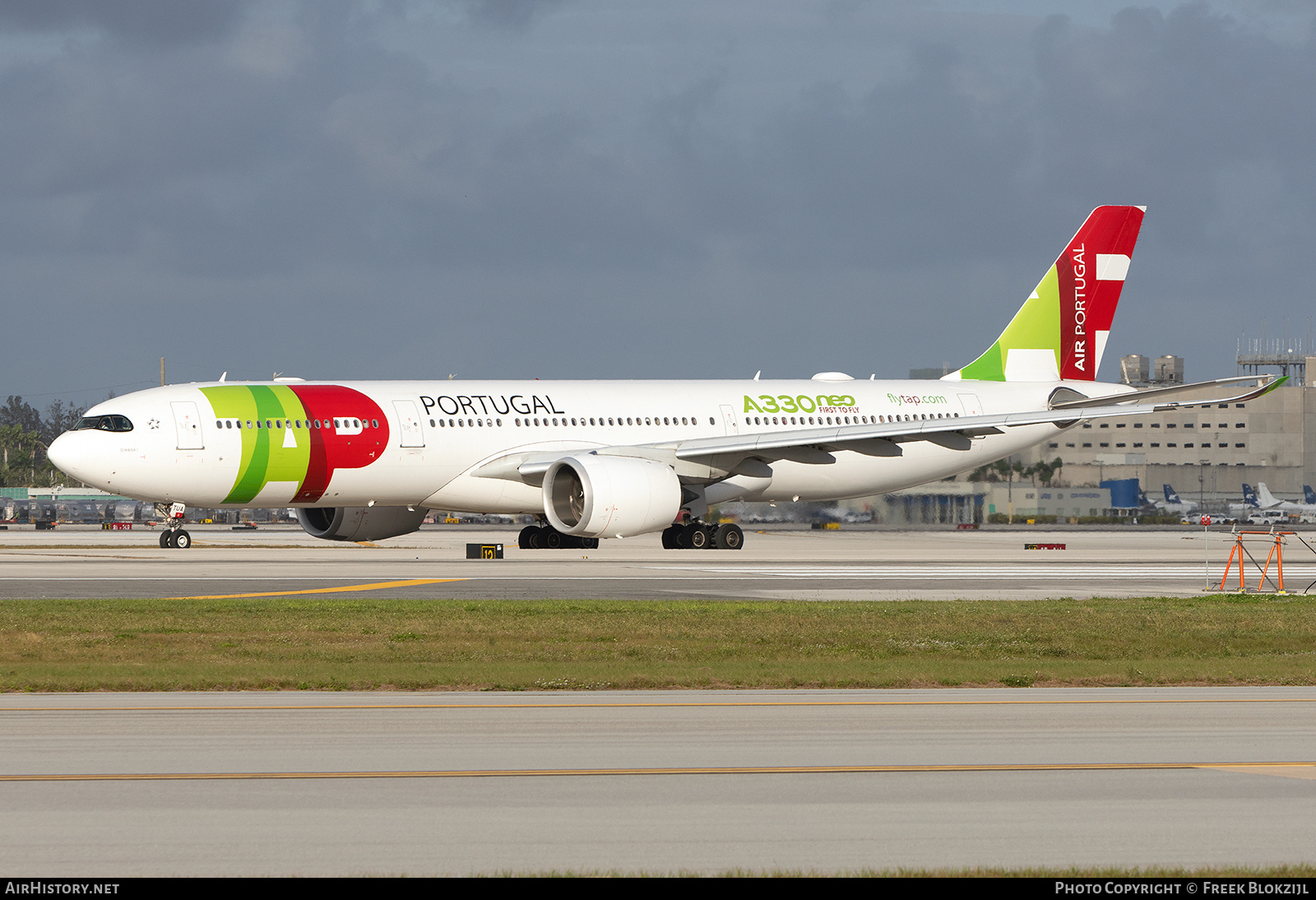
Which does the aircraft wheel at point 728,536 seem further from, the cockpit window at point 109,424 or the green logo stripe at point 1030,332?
the cockpit window at point 109,424

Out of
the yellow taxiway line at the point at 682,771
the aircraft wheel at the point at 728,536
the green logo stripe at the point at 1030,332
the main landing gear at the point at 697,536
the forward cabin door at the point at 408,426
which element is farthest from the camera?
the green logo stripe at the point at 1030,332

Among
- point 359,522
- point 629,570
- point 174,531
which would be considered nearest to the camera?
point 629,570

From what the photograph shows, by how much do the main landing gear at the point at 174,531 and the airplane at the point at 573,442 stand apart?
8 cm

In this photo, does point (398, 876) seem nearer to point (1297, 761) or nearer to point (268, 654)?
point (1297, 761)

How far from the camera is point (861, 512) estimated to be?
69.0m

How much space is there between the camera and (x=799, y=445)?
38688 mm

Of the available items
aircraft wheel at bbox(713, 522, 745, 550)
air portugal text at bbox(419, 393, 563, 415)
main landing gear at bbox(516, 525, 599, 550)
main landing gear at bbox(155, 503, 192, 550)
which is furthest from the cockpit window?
aircraft wheel at bbox(713, 522, 745, 550)

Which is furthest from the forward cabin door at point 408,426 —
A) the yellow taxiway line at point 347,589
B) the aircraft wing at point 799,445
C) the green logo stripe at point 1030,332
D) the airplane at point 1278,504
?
the airplane at point 1278,504

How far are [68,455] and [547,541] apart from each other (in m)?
12.2

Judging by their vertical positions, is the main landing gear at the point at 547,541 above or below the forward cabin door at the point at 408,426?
below

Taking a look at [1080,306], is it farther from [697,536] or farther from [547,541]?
[547,541]

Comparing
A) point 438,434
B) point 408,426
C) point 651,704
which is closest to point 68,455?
point 408,426

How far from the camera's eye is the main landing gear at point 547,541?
4153 centimetres

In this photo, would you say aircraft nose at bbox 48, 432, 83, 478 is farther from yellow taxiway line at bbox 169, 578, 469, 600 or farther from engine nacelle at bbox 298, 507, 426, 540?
yellow taxiway line at bbox 169, 578, 469, 600
